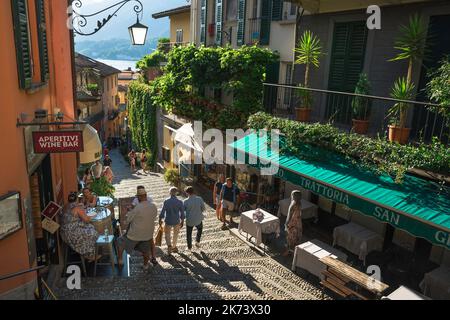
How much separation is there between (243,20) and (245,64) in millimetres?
3811

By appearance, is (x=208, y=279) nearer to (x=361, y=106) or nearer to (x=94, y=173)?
(x=361, y=106)

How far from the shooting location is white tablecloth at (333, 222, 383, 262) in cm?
959

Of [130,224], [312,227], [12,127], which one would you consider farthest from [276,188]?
[12,127]

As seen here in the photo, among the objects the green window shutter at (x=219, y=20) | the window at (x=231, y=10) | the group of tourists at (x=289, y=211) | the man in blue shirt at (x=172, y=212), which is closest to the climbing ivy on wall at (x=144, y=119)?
the green window shutter at (x=219, y=20)

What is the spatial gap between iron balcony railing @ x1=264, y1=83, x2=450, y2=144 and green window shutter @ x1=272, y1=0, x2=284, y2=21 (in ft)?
8.82

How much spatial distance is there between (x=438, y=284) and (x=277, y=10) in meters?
10.6

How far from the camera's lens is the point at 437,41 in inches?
353

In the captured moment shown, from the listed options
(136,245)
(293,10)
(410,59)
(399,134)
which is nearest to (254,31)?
(293,10)

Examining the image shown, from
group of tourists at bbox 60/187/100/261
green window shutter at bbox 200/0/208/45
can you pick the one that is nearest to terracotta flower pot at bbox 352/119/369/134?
group of tourists at bbox 60/187/100/261

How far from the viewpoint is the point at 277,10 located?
1420 cm

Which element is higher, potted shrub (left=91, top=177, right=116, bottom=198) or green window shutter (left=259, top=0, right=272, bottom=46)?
green window shutter (left=259, top=0, right=272, bottom=46)

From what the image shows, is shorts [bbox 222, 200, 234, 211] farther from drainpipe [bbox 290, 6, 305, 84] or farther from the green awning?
drainpipe [bbox 290, 6, 305, 84]

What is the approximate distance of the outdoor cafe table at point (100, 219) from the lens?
8719 mm

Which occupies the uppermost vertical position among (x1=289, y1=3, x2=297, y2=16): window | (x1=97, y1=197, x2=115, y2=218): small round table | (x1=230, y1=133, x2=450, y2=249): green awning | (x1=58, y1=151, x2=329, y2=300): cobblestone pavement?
(x1=289, y1=3, x2=297, y2=16): window
